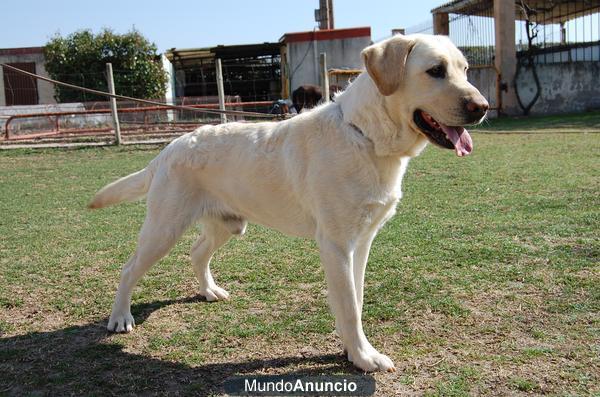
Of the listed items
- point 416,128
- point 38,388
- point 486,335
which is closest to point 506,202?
point 486,335

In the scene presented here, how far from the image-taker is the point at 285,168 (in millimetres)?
3494

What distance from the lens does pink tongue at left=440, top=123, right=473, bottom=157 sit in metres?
3.00

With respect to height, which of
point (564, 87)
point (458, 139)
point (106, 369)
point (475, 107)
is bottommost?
point (106, 369)

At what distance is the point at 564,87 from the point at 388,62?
2308 centimetres

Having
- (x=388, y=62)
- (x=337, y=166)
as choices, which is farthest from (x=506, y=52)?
(x=337, y=166)

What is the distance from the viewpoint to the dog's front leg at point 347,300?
10.3 feet

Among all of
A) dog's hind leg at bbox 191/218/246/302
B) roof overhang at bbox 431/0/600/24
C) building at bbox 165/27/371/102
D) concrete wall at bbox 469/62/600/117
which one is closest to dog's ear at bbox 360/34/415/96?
dog's hind leg at bbox 191/218/246/302

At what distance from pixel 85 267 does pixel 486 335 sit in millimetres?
3619

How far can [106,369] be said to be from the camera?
3.29 metres

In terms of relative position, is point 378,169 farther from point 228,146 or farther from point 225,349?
point 225,349

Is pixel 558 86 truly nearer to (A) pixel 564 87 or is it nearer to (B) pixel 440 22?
(A) pixel 564 87

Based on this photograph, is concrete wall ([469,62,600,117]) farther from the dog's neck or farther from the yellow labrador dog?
the dog's neck

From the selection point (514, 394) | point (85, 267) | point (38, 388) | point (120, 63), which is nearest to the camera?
point (514, 394)

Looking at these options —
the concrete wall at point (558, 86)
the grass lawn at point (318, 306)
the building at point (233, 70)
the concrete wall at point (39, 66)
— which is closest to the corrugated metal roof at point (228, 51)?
the building at point (233, 70)
